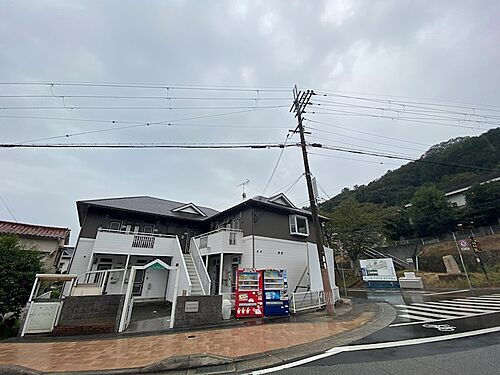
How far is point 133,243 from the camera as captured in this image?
41.8 feet

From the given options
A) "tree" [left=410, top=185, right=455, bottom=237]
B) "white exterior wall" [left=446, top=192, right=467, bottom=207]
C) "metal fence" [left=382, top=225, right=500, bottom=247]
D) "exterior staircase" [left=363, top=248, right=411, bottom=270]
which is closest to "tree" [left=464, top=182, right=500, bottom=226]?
"metal fence" [left=382, top=225, right=500, bottom=247]

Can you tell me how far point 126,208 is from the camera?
13.9 metres

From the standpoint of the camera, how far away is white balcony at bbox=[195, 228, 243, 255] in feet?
41.7

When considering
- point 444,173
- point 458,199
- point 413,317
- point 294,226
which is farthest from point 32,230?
point 444,173

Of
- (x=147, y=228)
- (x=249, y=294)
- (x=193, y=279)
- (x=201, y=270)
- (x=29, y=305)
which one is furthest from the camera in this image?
(x=147, y=228)

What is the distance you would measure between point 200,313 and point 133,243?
23.0ft

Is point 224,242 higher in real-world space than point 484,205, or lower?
lower

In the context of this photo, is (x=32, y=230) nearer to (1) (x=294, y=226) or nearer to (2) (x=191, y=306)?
(2) (x=191, y=306)


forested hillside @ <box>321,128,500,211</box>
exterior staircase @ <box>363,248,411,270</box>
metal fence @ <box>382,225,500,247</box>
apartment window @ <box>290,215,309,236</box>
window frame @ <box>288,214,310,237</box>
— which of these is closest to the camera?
window frame @ <box>288,214,310,237</box>

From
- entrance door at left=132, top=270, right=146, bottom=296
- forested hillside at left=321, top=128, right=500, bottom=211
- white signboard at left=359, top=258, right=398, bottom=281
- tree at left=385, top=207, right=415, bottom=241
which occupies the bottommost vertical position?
entrance door at left=132, top=270, right=146, bottom=296

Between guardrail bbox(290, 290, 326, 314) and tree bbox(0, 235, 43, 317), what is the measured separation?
10.2m

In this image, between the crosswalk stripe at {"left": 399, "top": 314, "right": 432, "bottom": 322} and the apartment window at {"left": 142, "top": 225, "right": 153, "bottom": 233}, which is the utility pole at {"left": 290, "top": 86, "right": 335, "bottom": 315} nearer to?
the crosswalk stripe at {"left": 399, "top": 314, "right": 432, "bottom": 322}

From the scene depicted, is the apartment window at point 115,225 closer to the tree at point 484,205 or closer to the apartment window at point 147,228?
the apartment window at point 147,228

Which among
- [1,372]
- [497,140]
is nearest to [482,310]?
[1,372]
